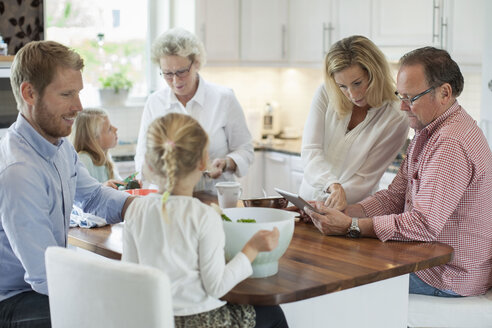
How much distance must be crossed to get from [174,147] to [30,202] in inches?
23.0

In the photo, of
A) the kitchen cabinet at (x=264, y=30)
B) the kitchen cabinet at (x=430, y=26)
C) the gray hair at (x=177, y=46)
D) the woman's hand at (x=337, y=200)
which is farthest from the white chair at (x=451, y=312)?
the kitchen cabinet at (x=264, y=30)

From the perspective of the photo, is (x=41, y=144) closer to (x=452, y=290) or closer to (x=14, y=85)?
(x=14, y=85)

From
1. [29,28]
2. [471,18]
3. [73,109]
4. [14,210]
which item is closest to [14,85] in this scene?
[73,109]

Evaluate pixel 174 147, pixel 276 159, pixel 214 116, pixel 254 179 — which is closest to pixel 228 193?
pixel 174 147

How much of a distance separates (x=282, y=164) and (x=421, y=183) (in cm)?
275

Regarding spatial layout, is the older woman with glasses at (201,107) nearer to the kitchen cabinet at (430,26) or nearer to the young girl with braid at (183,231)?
the kitchen cabinet at (430,26)

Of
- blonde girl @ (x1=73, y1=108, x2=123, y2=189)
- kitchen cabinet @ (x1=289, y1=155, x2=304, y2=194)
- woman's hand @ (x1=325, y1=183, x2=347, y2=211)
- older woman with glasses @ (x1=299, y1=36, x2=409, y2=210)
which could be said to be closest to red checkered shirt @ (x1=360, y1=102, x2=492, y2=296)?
woman's hand @ (x1=325, y1=183, x2=347, y2=211)

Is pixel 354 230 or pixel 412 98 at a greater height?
pixel 412 98

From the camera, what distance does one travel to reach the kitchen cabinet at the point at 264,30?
5078 mm

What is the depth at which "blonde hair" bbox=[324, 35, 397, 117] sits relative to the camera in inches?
109

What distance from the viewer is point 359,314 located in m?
2.08

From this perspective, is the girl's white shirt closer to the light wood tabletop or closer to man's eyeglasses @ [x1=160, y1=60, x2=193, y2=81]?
the light wood tabletop

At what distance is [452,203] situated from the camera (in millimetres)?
2182

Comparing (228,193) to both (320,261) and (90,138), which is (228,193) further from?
(90,138)
